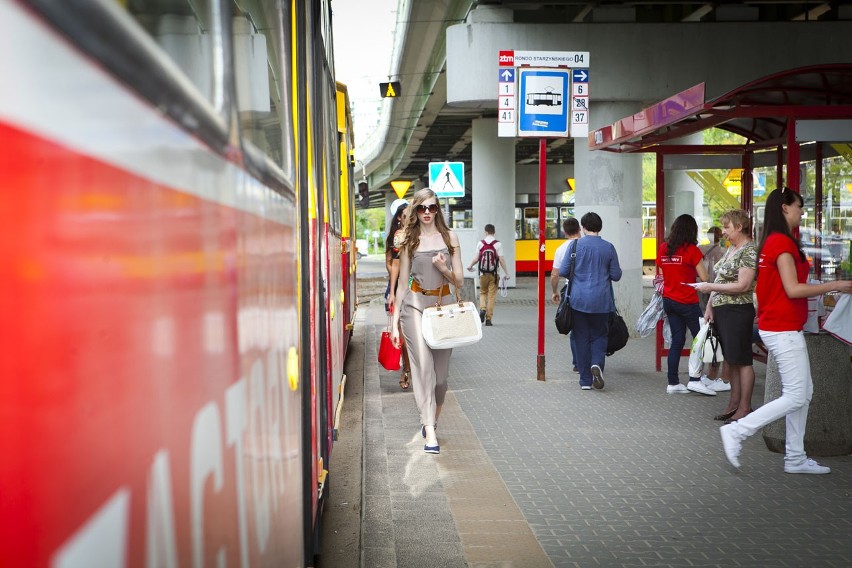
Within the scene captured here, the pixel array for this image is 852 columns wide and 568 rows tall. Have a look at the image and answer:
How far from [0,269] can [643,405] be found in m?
8.65

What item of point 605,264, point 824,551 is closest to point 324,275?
point 824,551

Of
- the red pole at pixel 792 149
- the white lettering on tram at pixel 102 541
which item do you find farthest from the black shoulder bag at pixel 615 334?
the white lettering on tram at pixel 102 541

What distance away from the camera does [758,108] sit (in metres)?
8.27

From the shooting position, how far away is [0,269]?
28.0 inches

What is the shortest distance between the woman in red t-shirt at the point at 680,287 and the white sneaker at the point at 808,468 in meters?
3.09

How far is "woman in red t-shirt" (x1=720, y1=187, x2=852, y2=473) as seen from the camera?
6.13m

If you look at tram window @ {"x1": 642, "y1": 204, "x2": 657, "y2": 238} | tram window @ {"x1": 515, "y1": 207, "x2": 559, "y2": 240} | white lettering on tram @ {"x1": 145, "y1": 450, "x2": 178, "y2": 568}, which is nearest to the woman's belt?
white lettering on tram @ {"x1": 145, "y1": 450, "x2": 178, "y2": 568}

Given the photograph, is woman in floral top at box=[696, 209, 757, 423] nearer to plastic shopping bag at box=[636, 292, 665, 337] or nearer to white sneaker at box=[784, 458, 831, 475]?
white sneaker at box=[784, 458, 831, 475]

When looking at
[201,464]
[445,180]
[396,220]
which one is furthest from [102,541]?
[445,180]

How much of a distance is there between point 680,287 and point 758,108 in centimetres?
201

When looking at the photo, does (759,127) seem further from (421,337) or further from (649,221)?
(649,221)

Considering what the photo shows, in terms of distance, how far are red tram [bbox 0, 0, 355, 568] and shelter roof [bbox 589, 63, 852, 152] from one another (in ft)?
22.6

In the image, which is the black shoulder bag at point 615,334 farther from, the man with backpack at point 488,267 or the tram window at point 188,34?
the tram window at point 188,34

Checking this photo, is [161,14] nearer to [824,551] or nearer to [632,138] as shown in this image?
[824,551]
